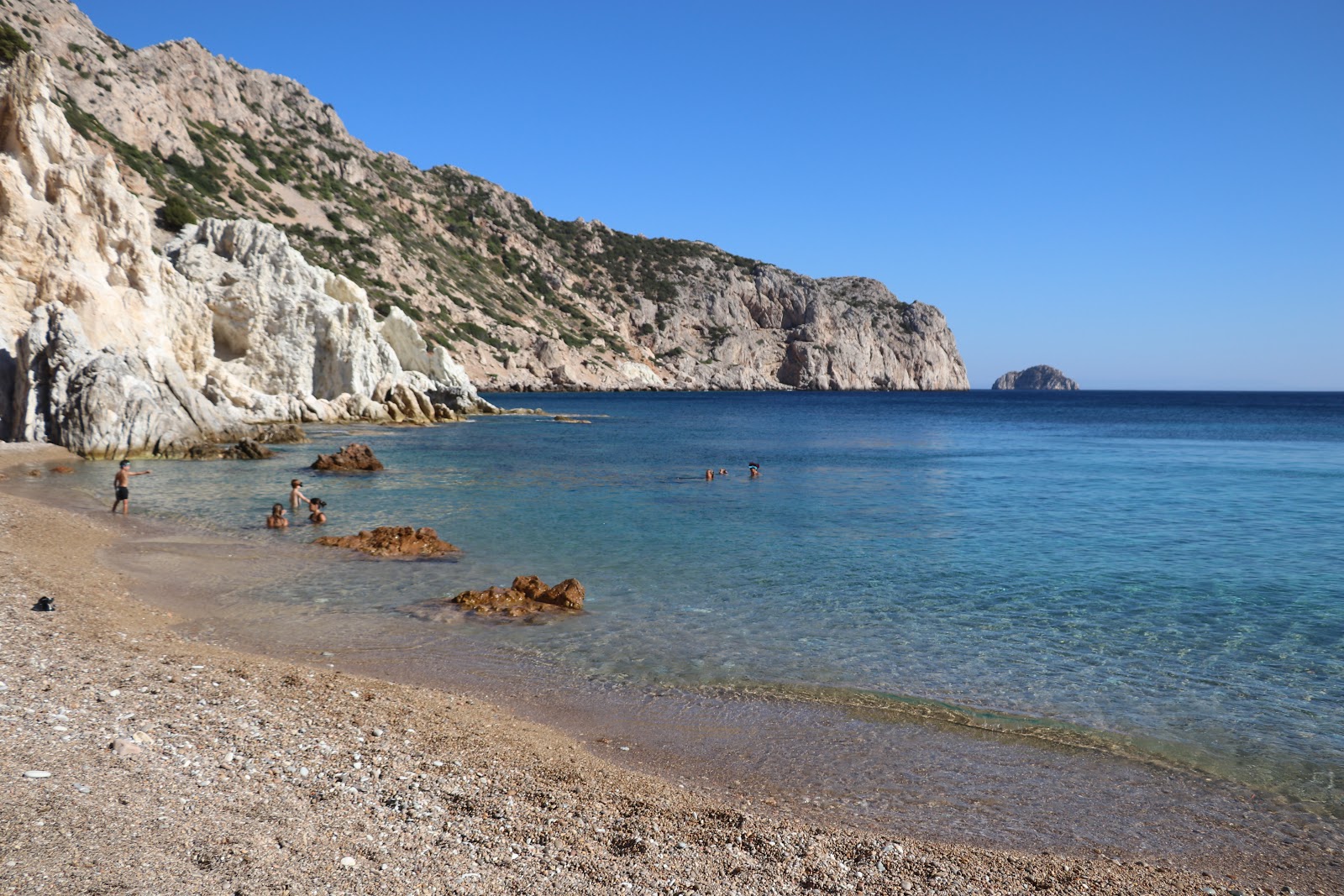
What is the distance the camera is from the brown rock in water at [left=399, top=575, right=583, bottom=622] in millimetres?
12156

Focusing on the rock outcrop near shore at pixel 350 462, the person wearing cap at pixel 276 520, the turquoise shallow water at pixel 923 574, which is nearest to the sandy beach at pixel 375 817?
the turquoise shallow water at pixel 923 574

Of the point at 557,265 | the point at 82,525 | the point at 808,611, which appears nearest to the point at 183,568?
the point at 82,525

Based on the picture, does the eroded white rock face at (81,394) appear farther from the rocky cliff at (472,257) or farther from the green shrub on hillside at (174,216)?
the rocky cliff at (472,257)

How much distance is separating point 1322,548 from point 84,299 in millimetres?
37906

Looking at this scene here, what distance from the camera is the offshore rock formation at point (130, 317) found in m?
28.1

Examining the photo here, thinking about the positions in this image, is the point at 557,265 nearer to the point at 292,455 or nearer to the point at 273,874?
the point at 292,455

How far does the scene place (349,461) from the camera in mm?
28281

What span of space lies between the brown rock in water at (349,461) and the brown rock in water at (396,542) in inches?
456

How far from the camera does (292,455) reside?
32469 mm

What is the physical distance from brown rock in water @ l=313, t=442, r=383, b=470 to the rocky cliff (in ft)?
120

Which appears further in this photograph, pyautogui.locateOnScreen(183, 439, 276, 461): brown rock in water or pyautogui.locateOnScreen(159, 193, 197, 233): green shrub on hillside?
pyautogui.locateOnScreen(159, 193, 197, 233): green shrub on hillside

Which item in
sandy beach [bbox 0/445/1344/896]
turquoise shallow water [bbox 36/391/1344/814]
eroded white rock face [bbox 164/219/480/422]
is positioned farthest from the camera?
eroded white rock face [bbox 164/219/480/422]

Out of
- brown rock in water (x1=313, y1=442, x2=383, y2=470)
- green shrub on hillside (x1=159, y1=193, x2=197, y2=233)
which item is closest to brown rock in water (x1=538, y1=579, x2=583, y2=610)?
brown rock in water (x1=313, y1=442, x2=383, y2=470)

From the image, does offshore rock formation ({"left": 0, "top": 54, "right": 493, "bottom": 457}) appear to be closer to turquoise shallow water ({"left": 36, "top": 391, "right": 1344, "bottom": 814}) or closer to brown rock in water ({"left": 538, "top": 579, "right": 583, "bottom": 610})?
turquoise shallow water ({"left": 36, "top": 391, "right": 1344, "bottom": 814})
